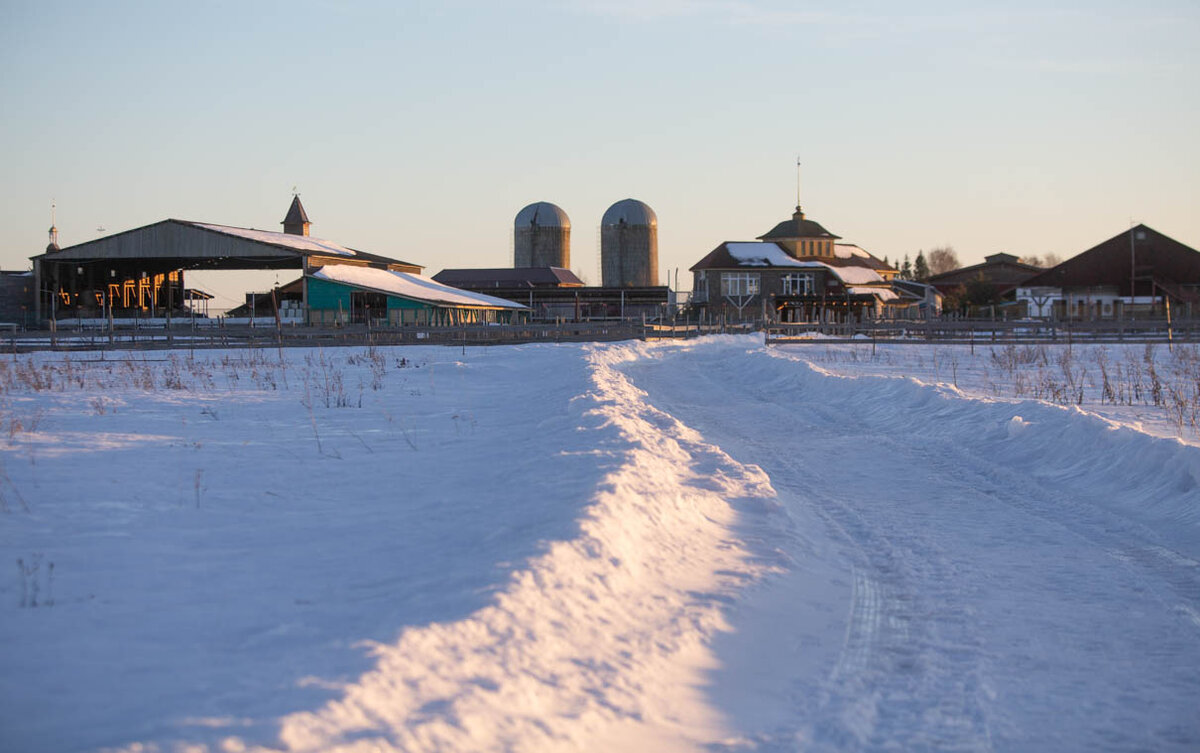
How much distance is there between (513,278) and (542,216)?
9.75 m

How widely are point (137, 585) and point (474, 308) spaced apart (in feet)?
194

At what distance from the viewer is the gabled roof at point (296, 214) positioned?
80250 mm

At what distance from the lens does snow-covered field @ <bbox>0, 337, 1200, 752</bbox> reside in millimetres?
3969

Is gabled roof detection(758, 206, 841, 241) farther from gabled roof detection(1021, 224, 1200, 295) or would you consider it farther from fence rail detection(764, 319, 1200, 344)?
fence rail detection(764, 319, 1200, 344)

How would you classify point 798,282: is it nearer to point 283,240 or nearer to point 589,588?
point 283,240

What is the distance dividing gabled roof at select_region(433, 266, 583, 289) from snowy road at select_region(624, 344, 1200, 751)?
239 ft

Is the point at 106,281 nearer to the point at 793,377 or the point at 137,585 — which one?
the point at 793,377

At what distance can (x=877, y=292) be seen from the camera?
267 ft

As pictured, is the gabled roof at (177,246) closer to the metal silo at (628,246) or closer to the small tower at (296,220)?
the small tower at (296,220)

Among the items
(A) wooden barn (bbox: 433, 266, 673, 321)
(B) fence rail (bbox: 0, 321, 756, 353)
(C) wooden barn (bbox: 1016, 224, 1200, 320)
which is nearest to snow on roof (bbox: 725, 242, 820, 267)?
(A) wooden barn (bbox: 433, 266, 673, 321)

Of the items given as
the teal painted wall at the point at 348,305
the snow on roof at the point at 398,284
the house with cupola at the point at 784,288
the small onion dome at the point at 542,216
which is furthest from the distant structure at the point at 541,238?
the teal painted wall at the point at 348,305

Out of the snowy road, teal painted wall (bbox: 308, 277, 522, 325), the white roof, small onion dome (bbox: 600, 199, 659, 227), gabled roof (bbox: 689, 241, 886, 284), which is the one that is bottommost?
the snowy road

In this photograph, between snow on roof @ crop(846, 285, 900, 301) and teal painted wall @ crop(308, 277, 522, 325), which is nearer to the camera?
teal painted wall @ crop(308, 277, 522, 325)

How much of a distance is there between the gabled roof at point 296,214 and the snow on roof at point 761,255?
35743 mm
